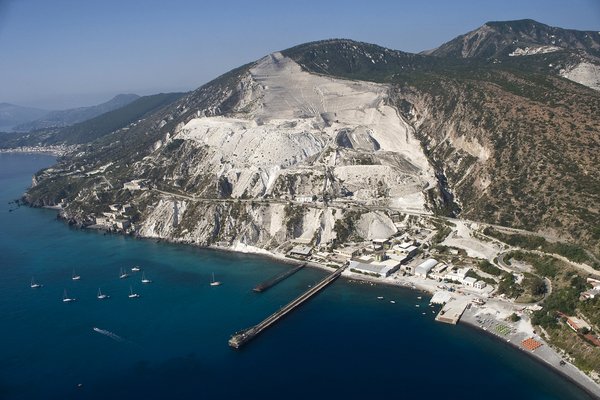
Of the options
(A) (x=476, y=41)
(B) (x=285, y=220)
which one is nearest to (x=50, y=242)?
(B) (x=285, y=220)

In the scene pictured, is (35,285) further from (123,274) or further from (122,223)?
(122,223)

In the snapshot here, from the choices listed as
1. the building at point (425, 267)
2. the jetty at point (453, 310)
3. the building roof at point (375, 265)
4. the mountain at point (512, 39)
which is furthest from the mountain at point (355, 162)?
the mountain at point (512, 39)

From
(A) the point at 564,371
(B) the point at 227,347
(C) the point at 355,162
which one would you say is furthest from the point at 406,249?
(B) the point at 227,347

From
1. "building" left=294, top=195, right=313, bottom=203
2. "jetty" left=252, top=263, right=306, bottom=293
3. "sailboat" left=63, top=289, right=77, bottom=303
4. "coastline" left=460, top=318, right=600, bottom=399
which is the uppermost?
"building" left=294, top=195, right=313, bottom=203

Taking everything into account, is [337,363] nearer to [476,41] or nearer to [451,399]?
[451,399]

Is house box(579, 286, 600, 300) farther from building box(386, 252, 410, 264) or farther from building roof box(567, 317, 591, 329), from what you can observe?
building box(386, 252, 410, 264)

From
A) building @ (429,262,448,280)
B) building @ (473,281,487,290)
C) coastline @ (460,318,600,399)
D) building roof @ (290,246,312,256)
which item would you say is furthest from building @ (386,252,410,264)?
coastline @ (460,318,600,399)
